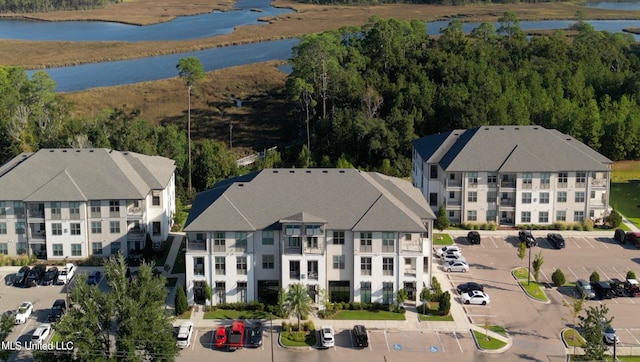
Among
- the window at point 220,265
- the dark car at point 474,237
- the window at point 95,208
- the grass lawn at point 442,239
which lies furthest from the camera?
the grass lawn at point 442,239

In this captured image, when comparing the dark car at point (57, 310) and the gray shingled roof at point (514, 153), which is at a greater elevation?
the gray shingled roof at point (514, 153)

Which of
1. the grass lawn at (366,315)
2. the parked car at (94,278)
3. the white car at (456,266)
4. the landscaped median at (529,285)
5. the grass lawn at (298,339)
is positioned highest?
the white car at (456,266)

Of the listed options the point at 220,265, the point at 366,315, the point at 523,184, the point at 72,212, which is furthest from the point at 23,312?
the point at 523,184

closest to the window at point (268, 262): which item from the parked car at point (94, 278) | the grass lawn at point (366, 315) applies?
the grass lawn at point (366, 315)

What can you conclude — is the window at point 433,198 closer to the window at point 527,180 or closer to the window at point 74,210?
the window at point 527,180

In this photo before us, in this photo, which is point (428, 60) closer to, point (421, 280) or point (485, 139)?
point (485, 139)

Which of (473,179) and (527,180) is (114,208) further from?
(527,180)

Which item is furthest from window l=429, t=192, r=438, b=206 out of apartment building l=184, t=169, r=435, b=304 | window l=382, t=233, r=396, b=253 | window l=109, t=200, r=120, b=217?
window l=109, t=200, r=120, b=217

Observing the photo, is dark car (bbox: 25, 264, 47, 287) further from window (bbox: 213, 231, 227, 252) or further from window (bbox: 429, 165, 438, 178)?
window (bbox: 429, 165, 438, 178)
